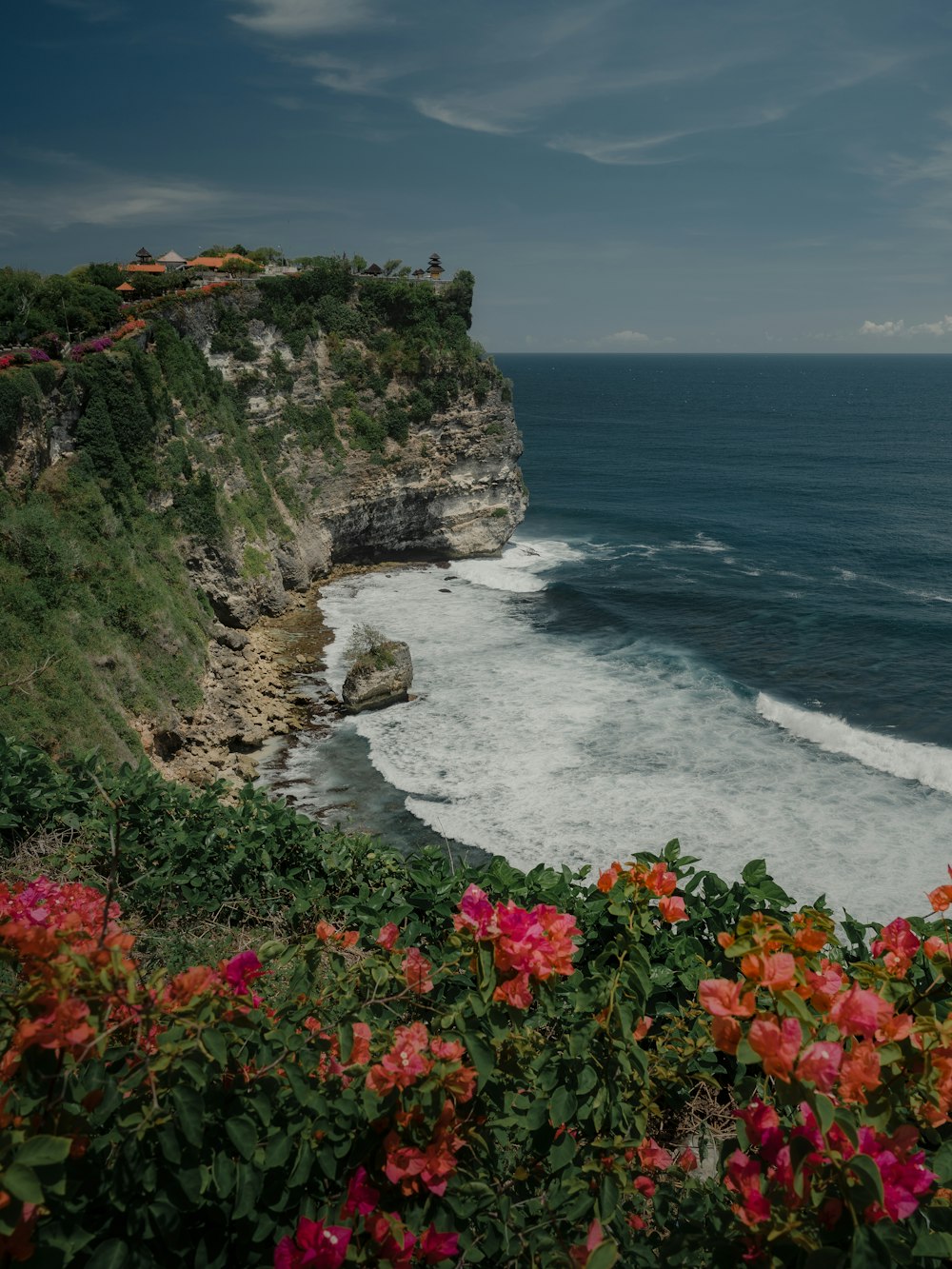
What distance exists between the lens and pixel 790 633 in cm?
4188

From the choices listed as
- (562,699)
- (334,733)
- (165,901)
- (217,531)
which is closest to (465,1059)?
(165,901)

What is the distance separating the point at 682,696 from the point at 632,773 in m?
7.65

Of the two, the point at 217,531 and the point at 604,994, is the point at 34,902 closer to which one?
the point at 604,994

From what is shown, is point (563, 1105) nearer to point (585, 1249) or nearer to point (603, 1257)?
point (585, 1249)

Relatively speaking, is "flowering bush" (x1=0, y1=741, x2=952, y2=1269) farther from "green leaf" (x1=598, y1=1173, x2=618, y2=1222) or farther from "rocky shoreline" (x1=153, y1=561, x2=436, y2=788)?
"rocky shoreline" (x1=153, y1=561, x2=436, y2=788)

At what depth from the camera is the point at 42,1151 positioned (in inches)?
105

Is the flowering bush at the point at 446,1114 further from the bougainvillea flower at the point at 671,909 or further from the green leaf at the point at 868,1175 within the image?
the bougainvillea flower at the point at 671,909

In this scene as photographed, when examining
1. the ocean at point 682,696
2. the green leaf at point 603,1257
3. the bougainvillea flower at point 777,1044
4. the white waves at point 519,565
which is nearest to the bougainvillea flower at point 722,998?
the bougainvillea flower at point 777,1044

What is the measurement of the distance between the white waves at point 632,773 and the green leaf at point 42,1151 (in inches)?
796

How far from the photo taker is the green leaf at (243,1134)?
3.22m

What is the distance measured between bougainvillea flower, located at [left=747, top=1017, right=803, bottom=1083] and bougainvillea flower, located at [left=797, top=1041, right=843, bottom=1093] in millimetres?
52

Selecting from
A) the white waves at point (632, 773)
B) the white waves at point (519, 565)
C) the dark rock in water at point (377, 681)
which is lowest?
the white waves at point (632, 773)

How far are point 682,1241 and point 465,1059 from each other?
4.83 ft

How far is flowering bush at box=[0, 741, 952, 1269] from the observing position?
2.88 metres
